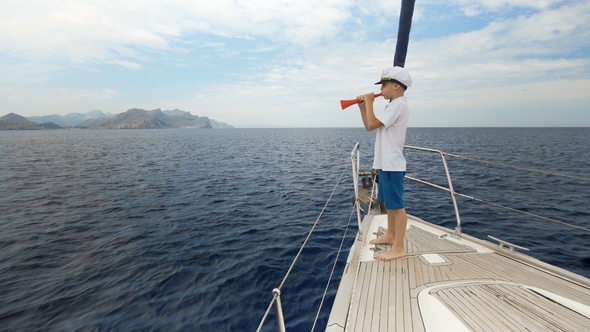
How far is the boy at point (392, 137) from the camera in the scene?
2994mm

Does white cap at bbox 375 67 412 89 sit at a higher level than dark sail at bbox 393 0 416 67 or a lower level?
lower

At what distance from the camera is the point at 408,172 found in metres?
16.7

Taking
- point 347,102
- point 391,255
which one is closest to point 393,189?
point 391,255

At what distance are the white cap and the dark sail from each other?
44.6 inches

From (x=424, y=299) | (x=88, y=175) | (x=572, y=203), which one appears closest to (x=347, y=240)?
(x=424, y=299)

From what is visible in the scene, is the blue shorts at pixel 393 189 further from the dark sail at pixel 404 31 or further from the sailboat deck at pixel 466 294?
the dark sail at pixel 404 31

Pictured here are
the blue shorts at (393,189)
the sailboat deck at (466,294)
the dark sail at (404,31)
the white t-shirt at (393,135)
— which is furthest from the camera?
the dark sail at (404,31)

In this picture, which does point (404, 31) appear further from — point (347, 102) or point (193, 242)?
point (193, 242)

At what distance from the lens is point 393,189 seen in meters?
3.16

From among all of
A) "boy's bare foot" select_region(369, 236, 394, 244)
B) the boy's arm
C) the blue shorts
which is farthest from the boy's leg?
the boy's arm

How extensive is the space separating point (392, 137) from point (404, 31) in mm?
1734

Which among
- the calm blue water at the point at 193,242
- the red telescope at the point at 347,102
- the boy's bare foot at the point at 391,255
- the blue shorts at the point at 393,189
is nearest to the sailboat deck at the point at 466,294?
the boy's bare foot at the point at 391,255

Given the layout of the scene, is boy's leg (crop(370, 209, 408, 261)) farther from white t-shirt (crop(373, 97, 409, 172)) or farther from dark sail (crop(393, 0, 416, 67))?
dark sail (crop(393, 0, 416, 67))

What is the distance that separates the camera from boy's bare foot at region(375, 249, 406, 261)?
322 cm
